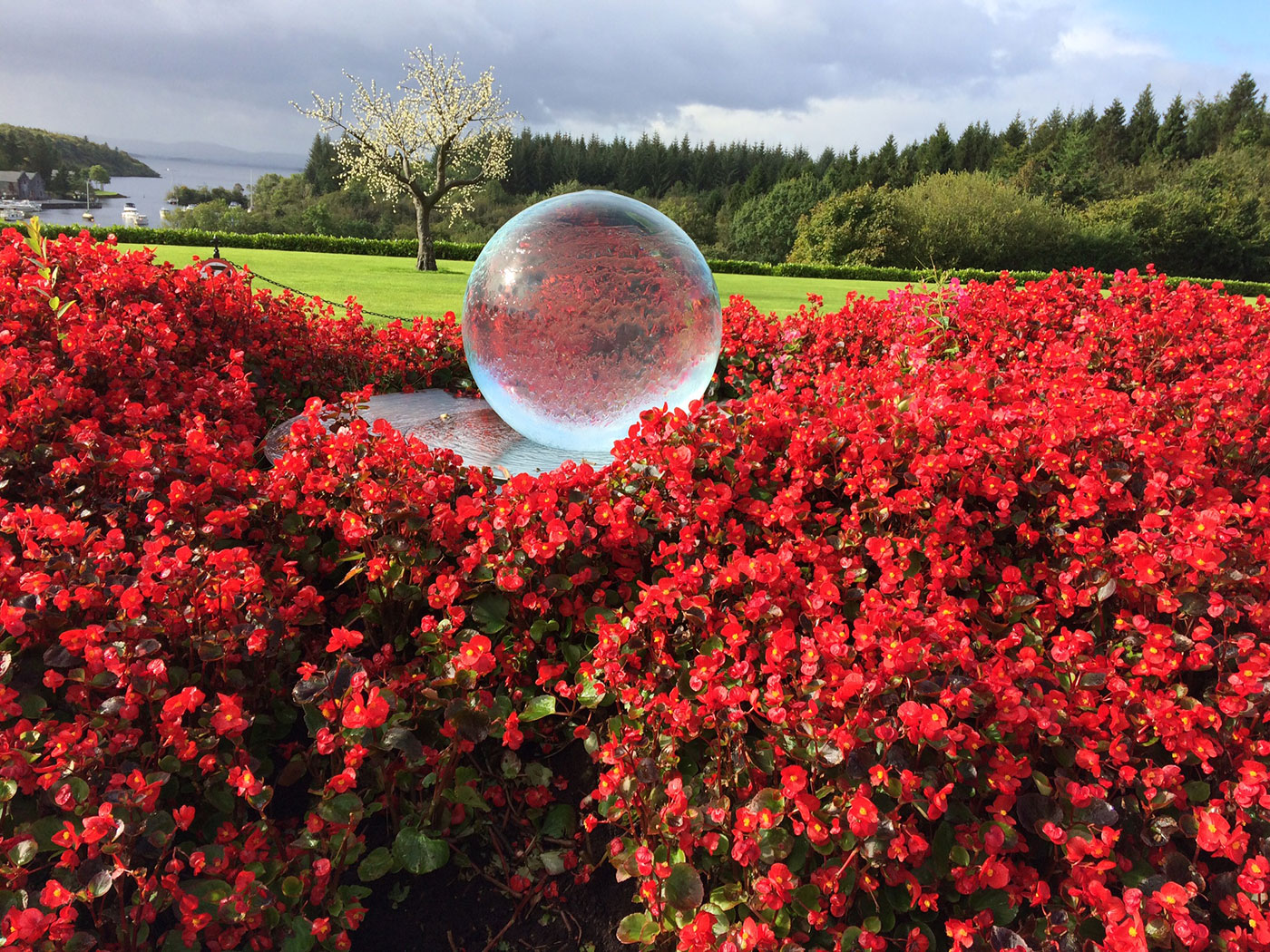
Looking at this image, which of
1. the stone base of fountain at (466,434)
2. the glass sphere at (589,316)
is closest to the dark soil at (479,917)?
the stone base of fountain at (466,434)

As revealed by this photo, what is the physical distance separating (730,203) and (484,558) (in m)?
72.2

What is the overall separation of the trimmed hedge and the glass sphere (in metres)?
24.1

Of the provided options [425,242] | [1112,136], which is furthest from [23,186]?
[1112,136]

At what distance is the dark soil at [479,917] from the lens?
269cm

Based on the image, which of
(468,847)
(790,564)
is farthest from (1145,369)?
(468,847)

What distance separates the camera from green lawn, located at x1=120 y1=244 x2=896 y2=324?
1759 cm

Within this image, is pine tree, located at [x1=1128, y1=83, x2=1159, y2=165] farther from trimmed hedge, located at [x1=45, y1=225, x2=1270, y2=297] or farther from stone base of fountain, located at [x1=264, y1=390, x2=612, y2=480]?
stone base of fountain, located at [x1=264, y1=390, x2=612, y2=480]

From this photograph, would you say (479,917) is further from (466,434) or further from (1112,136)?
(1112,136)

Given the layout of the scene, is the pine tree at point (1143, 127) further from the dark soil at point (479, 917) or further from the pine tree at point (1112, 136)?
the dark soil at point (479, 917)

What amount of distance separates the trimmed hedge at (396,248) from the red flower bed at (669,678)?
25.8m

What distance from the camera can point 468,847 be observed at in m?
3.00

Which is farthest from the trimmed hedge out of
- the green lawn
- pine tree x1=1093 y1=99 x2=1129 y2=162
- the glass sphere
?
pine tree x1=1093 y1=99 x2=1129 y2=162

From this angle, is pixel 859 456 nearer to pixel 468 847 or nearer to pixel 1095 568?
pixel 1095 568

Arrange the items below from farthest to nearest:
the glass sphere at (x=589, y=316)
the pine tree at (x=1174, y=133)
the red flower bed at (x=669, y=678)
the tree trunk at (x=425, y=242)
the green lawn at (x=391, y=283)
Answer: the pine tree at (x=1174, y=133) < the tree trunk at (x=425, y=242) < the green lawn at (x=391, y=283) < the glass sphere at (x=589, y=316) < the red flower bed at (x=669, y=678)
